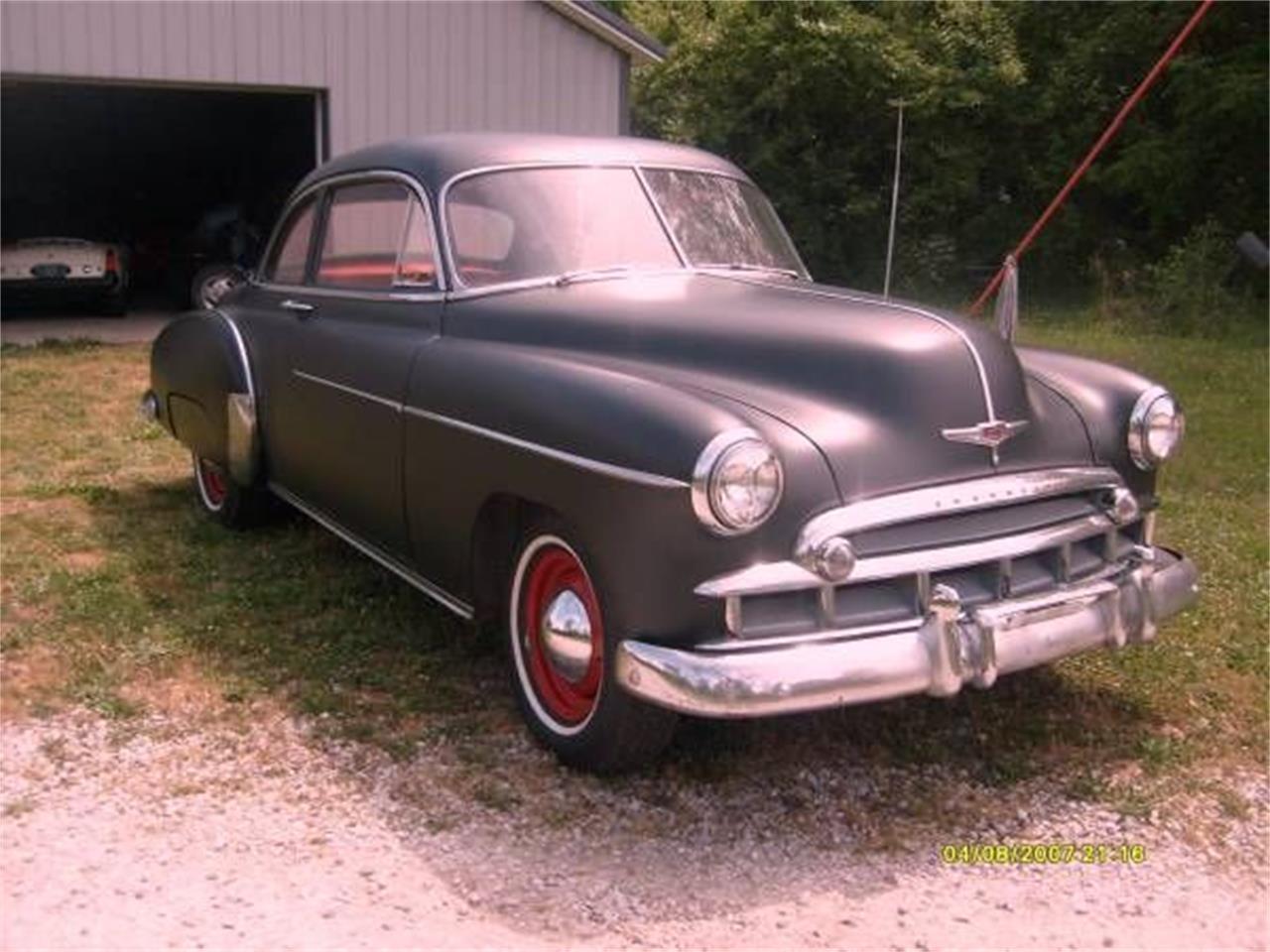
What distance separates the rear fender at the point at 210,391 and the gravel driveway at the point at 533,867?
75.4 inches

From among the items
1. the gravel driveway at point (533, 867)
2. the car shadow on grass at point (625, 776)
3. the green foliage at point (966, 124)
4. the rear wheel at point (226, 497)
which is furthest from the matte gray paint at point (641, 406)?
the green foliage at point (966, 124)

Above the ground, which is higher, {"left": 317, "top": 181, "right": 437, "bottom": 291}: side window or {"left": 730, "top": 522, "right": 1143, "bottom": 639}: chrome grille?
{"left": 317, "top": 181, "right": 437, "bottom": 291}: side window

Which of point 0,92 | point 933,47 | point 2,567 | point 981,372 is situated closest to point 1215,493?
point 981,372

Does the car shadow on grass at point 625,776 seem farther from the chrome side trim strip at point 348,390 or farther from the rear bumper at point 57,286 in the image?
the rear bumper at point 57,286

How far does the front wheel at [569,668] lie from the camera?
3.40 meters

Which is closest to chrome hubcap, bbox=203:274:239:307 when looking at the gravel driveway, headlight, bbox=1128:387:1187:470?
the gravel driveway

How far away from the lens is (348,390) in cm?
454

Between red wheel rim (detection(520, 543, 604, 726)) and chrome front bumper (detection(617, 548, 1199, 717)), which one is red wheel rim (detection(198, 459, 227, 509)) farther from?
chrome front bumper (detection(617, 548, 1199, 717))

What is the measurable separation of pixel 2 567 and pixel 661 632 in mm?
3551

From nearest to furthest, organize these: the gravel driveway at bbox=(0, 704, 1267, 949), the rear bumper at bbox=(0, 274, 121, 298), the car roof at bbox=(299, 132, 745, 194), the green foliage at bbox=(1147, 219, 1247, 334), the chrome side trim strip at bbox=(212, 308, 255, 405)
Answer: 1. the gravel driveway at bbox=(0, 704, 1267, 949)
2. the car roof at bbox=(299, 132, 745, 194)
3. the chrome side trim strip at bbox=(212, 308, 255, 405)
4. the rear bumper at bbox=(0, 274, 121, 298)
5. the green foliage at bbox=(1147, 219, 1247, 334)

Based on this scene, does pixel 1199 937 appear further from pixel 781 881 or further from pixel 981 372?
pixel 981 372

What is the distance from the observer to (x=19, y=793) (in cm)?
352

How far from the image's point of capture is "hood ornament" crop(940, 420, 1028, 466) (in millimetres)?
3453

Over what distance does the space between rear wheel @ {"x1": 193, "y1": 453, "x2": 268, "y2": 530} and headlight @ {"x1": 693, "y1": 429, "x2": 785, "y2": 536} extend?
3175mm
